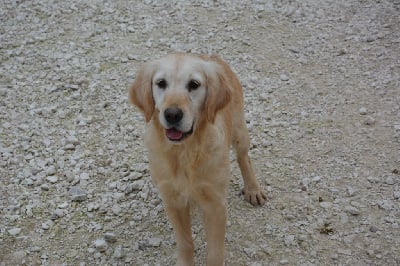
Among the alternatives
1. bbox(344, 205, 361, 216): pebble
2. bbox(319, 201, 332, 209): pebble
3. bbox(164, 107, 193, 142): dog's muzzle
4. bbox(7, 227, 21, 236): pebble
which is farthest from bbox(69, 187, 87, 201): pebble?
bbox(344, 205, 361, 216): pebble

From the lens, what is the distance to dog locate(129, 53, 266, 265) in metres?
3.20

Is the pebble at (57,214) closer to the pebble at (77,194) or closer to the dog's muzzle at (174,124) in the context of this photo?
the pebble at (77,194)

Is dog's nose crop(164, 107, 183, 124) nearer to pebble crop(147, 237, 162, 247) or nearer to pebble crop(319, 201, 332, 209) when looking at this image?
pebble crop(147, 237, 162, 247)

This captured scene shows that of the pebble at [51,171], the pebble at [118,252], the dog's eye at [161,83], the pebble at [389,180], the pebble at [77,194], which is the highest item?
the dog's eye at [161,83]

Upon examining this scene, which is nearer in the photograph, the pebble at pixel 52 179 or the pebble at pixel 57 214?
the pebble at pixel 57 214

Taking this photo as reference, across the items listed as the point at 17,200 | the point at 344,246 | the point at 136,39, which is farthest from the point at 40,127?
the point at 344,246

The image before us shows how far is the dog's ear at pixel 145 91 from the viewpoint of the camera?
3.35 m

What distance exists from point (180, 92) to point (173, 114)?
7.7 inches

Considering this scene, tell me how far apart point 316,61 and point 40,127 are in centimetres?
342

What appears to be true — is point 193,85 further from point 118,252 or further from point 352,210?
point 352,210

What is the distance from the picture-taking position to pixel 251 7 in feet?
24.6

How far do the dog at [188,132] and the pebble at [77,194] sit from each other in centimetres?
121

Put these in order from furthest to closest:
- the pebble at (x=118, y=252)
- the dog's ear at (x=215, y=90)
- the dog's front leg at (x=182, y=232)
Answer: the pebble at (x=118, y=252)
the dog's front leg at (x=182, y=232)
the dog's ear at (x=215, y=90)

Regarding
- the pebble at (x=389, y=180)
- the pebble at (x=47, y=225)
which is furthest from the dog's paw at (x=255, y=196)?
the pebble at (x=47, y=225)
